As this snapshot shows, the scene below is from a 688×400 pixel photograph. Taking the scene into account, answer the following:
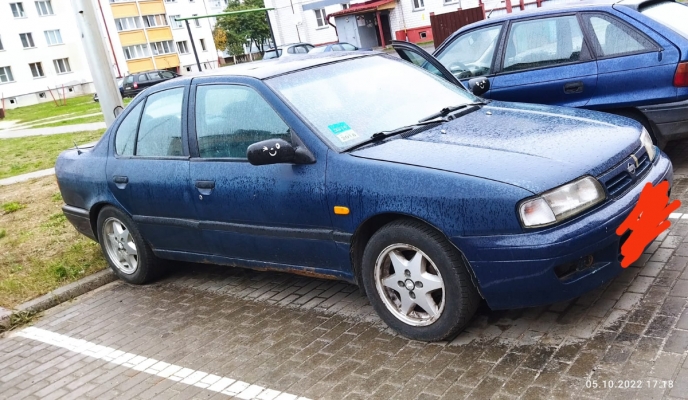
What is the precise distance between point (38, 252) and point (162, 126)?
274cm

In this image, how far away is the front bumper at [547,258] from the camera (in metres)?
3.41

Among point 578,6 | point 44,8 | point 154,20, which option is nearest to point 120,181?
point 578,6

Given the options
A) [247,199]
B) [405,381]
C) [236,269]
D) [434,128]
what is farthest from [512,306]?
[236,269]

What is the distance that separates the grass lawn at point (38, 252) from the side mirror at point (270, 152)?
307cm

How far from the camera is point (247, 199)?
4.55m

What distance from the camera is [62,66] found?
59219 millimetres

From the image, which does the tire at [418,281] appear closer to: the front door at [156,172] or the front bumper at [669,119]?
the front door at [156,172]

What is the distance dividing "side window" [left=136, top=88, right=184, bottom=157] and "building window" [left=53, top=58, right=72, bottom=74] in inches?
2320

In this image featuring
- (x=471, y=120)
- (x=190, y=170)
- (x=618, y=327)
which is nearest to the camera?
(x=618, y=327)

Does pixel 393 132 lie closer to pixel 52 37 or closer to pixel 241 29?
pixel 52 37

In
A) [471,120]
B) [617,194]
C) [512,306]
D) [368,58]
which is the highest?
[368,58]

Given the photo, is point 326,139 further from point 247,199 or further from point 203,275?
point 203,275

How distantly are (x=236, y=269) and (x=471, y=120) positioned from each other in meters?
Result: 2.59

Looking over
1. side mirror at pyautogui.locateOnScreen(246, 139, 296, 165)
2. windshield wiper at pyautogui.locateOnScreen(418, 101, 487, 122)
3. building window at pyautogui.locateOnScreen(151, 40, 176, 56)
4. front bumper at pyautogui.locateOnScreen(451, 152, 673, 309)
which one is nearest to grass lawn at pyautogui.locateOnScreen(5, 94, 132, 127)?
windshield wiper at pyautogui.locateOnScreen(418, 101, 487, 122)
